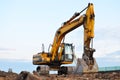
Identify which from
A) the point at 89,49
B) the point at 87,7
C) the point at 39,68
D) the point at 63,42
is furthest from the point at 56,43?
the point at 89,49

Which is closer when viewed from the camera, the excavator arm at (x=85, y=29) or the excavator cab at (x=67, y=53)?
the excavator arm at (x=85, y=29)

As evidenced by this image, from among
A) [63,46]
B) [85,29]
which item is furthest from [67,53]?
[85,29]

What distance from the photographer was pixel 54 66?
121 ft

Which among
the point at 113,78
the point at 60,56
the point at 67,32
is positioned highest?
the point at 67,32

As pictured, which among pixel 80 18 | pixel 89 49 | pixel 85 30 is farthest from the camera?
pixel 80 18

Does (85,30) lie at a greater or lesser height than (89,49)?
greater

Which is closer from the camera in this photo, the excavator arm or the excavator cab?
the excavator arm

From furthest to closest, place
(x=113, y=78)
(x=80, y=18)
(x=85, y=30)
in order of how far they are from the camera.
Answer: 1. (x=80, y=18)
2. (x=85, y=30)
3. (x=113, y=78)

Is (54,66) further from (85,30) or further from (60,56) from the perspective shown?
(85,30)

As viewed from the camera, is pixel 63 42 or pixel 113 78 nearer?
pixel 113 78

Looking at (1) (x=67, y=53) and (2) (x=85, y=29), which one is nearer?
(2) (x=85, y=29)

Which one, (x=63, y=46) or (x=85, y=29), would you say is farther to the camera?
(x=63, y=46)

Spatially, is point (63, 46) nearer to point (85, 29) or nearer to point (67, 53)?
point (67, 53)

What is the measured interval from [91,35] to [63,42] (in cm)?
650
